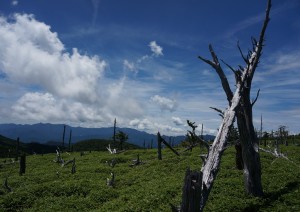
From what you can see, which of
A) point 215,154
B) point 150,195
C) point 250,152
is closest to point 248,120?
point 250,152

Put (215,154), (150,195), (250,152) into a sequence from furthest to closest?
(150,195)
(250,152)
(215,154)

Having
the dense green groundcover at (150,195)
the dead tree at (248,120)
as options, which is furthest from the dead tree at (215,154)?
the dense green groundcover at (150,195)

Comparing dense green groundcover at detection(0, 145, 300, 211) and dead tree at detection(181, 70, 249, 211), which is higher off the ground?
dead tree at detection(181, 70, 249, 211)

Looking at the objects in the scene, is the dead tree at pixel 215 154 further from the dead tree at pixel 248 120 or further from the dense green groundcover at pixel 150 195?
the dense green groundcover at pixel 150 195

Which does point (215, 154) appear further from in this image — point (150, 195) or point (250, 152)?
point (150, 195)

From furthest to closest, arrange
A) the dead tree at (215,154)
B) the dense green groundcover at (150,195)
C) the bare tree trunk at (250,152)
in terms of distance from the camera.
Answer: the bare tree trunk at (250,152) < the dense green groundcover at (150,195) < the dead tree at (215,154)

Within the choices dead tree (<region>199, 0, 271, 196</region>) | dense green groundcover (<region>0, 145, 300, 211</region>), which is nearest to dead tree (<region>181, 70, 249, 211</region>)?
dead tree (<region>199, 0, 271, 196</region>)

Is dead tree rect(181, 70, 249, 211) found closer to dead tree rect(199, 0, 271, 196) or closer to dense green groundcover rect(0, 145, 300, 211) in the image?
dead tree rect(199, 0, 271, 196)

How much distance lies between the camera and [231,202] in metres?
18.4

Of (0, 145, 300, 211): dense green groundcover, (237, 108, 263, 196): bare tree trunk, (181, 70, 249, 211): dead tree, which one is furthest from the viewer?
(237, 108, 263, 196): bare tree trunk

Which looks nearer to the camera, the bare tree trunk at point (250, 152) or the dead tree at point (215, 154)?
the dead tree at point (215, 154)

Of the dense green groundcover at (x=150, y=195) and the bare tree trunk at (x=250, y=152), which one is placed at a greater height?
the bare tree trunk at (x=250, y=152)

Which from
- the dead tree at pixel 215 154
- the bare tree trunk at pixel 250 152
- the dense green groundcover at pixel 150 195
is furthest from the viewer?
the bare tree trunk at pixel 250 152

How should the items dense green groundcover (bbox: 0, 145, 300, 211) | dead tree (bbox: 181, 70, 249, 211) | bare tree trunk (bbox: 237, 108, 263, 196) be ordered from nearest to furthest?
dead tree (bbox: 181, 70, 249, 211) → dense green groundcover (bbox: 0, 145, 300, 211) → bare tree trunk (bbox: 237, 108, 263, 196)
